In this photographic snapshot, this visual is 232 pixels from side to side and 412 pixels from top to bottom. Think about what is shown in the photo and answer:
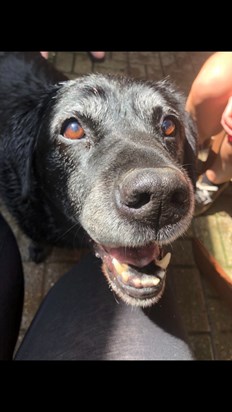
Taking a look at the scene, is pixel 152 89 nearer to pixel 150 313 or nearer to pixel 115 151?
pixel 115 151

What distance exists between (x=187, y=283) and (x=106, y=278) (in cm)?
132

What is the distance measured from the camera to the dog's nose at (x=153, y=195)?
4.86 ft

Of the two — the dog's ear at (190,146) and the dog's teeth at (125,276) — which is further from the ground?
the dog's ear at (190,146)

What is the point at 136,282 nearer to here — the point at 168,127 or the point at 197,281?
the point at 168,127

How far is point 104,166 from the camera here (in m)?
1.89

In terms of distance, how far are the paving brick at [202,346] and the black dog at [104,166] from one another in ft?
3.77

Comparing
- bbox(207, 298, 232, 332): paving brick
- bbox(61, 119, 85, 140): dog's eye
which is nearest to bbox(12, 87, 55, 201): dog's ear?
bbox(61, 119, 85, 140): dog's eye

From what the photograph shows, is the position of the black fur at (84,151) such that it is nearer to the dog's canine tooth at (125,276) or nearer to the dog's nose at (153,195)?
the dog's nose at (153,195)

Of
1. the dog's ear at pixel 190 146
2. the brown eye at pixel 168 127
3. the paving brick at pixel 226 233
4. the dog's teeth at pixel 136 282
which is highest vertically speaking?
the brown eye at pixel 168 127

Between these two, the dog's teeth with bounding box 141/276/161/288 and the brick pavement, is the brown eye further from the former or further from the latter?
the brick pavement

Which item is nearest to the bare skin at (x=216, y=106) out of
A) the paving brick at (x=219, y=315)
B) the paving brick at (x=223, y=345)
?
the paving brick at (x=219, y=315)

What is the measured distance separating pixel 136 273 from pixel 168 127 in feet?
3.04

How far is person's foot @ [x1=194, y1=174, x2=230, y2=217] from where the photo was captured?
3.45 m

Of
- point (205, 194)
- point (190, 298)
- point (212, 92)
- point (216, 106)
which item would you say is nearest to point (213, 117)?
point (216, 106)
